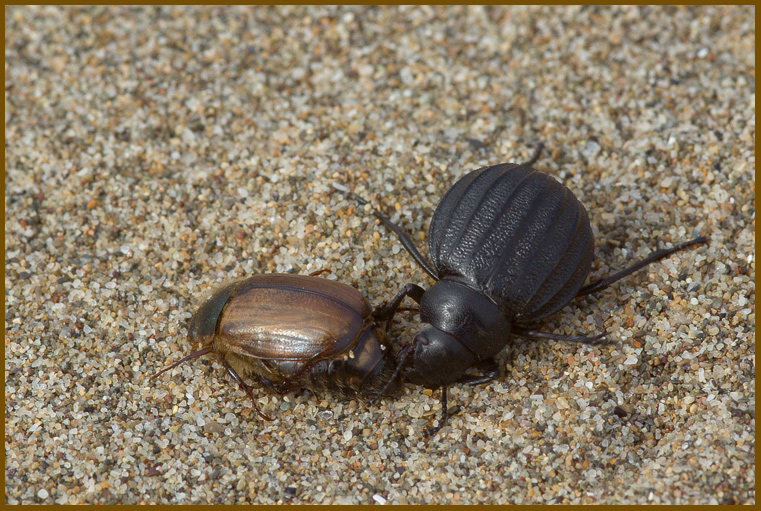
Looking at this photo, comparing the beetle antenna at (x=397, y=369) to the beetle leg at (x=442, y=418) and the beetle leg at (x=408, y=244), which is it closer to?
the beetle leg at (x=442, y=418)

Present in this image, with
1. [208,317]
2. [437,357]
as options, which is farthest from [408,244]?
[208,317]

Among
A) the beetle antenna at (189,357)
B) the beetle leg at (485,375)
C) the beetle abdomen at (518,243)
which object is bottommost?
the beetle leg at (485,375)

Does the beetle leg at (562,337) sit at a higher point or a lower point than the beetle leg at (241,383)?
higher

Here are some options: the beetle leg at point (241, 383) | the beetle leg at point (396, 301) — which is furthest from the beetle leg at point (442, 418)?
the beetle leg at point (241, 383)

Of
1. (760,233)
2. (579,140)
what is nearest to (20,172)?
(579,140)

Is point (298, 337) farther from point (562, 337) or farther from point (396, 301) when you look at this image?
point (562, 337)

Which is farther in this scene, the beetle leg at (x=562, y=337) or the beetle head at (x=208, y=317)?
the beetle head at (x=208, y=317)

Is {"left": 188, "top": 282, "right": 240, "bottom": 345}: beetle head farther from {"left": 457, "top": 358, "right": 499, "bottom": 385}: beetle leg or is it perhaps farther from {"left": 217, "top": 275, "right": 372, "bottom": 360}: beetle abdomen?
{"left": 457, "top": 358, "right": 499, "bottom": 385}: beetle leg

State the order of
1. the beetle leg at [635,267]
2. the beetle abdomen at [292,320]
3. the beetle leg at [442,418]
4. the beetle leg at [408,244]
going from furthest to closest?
the beetle leg at [408,244]
the beetle leg at [635,267]
the beetle leg at [442,418]
the beetle abdomen at [292,320]
